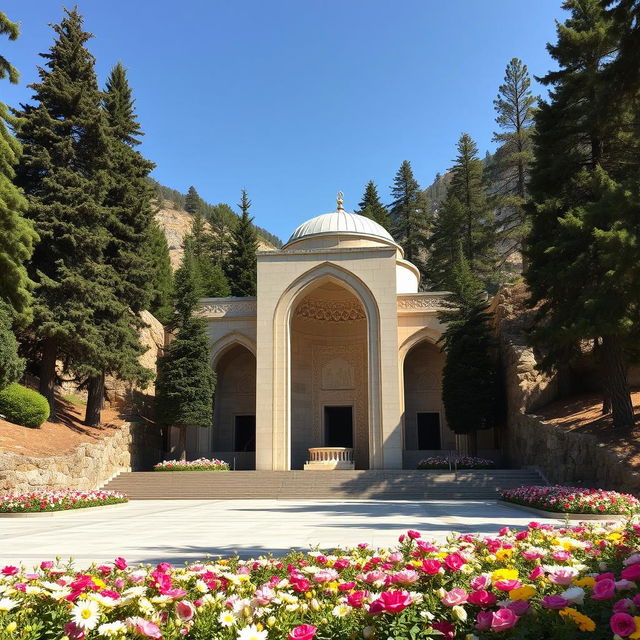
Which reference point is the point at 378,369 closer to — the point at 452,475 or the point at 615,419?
the point at 452,475

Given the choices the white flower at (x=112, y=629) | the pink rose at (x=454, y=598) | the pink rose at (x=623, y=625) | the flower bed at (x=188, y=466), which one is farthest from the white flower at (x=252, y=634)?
the flower bed at (x=188, y=466)

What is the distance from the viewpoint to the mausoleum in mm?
20453

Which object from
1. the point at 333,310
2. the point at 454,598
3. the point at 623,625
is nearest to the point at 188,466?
the point at 333,310

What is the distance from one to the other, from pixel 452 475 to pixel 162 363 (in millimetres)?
11272

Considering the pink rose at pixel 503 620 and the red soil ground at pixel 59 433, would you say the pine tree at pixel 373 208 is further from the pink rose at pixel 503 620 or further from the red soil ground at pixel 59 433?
the pink rose at pixel 503 620

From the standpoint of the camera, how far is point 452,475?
16.6 metres

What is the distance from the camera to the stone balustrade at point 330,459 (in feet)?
66.5

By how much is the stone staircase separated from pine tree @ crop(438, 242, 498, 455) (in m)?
3.23

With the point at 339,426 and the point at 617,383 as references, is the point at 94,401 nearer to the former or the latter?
the point at 339,426

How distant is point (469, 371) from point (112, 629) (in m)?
18.8

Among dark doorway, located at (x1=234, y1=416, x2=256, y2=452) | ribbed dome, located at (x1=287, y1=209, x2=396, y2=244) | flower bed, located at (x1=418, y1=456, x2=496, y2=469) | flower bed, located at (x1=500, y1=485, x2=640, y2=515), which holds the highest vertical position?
ribbed dome, located at (x1=287, y1=209, x2=396, y2=244)

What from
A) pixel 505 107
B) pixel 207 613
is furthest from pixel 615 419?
pixel 505 107

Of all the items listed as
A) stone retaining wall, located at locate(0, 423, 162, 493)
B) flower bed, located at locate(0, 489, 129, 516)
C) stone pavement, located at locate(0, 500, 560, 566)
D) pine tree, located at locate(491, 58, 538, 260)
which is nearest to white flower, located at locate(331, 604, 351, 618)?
stone pavement, located at locate(0, 500, 560, 566)

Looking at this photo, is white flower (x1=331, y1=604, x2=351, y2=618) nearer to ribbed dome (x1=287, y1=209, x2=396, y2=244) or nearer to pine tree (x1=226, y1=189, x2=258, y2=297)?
ribbed dome (x1=287, y1=209, x2=396, y2=244)
